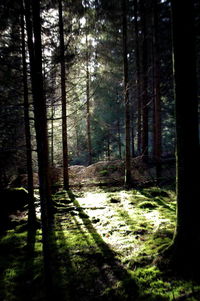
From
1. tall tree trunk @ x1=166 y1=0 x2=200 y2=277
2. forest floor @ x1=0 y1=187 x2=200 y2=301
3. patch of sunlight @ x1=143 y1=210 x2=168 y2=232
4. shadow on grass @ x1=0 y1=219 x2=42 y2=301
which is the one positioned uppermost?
tall tree trunk @ x1=166 y1=0 x2=200 y2=277

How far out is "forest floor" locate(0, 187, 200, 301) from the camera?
347 cm

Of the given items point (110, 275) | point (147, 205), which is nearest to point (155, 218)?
point (147, 205)

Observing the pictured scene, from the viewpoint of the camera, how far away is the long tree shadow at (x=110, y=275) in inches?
135

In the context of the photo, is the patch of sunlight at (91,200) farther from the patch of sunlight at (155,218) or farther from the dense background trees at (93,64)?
the dense background trees at (93,64)

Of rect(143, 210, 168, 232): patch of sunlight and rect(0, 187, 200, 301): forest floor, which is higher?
rect(143, 210, 168, 232): patch of sunlight

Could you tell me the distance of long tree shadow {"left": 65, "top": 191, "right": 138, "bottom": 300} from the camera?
11.2 ft

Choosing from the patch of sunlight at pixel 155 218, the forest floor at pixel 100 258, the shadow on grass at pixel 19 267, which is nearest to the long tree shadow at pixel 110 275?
the forest floor at pixel 100 258

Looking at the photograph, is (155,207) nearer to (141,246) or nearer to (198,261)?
(141,246)

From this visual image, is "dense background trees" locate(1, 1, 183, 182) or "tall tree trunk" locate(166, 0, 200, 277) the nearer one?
"tall tree trunk" locate(166, 0, 200, 277)

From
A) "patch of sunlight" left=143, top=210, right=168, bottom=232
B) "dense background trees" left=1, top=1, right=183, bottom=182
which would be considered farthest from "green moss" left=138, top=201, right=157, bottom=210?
"dense background trees" left=1, top=1, right=183, bottom=182

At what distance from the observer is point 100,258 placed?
4.66 m

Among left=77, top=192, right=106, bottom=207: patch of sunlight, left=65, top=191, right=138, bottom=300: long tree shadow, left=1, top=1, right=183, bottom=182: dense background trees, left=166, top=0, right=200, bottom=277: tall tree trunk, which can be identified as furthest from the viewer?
left=77, top=192, right=106, bottom=207: patch of sunlight

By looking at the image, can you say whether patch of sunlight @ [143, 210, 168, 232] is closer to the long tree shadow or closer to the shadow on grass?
the long tree shadow

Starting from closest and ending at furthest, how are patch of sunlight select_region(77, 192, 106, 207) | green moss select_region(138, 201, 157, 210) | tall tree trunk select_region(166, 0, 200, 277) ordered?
tall tree trunk select_region(166, 0, 200, 277), green moss select_region(138, 201, 157, 210), patch of sunlight select_region(77, 192, 106, 207)
